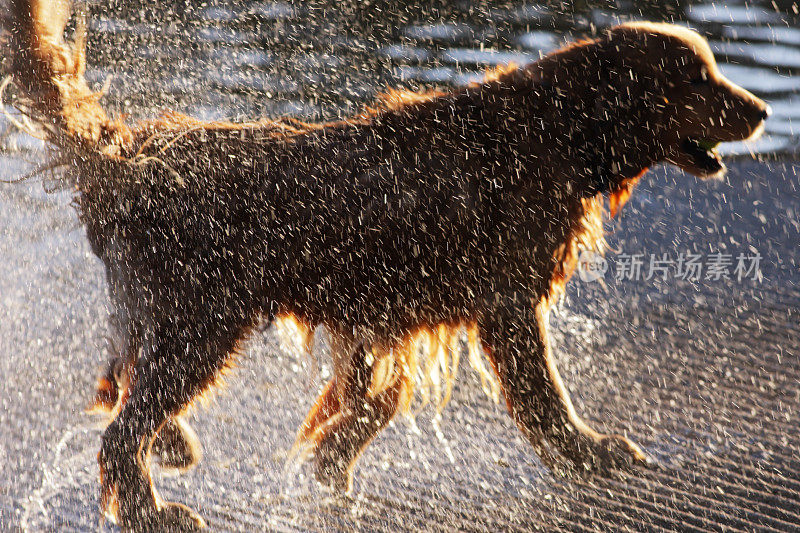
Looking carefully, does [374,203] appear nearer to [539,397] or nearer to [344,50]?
[539,397]

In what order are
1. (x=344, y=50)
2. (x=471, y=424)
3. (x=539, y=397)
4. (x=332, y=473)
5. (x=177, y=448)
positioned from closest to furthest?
(x=539, y=397)
(x=177, y=448)
(x=332, y=473)
(x=471, y=424)
(x=344, y=50)

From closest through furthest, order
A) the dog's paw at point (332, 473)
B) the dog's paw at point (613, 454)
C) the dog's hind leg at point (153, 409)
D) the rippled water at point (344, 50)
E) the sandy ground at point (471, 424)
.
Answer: the dog's hind leg at point (153, 409)
the dog's paw at point (613, 454)
the sandy ground at point (471, 424)
the dog's paw at point (332, 473)
the rippled water at point (344, 50)

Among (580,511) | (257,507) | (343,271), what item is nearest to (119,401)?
(257,507)

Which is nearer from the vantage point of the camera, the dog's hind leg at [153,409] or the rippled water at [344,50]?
the dog's hind leg at [153,409]

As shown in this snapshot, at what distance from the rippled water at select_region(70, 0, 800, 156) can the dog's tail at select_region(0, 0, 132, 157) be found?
13.7 feet

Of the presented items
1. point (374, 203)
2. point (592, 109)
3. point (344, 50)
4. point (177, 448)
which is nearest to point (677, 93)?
point (592, 109)

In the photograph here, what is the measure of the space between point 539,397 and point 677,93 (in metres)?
0.98

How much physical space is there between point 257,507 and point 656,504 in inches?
51.2

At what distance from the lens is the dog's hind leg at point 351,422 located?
269cm

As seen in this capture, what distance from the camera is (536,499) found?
2.56 meters

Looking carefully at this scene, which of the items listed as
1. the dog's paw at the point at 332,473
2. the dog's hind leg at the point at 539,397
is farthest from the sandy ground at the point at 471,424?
the dog's hind leg at the point at 539,397

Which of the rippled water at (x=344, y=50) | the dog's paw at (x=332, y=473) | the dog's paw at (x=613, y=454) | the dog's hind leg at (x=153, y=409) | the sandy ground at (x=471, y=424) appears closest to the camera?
the dog's hind leg at (x=153, y=409)

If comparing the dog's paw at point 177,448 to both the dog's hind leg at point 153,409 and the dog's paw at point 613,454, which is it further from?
the dog's paw at point 613,454

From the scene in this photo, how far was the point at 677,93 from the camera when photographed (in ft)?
7.38
